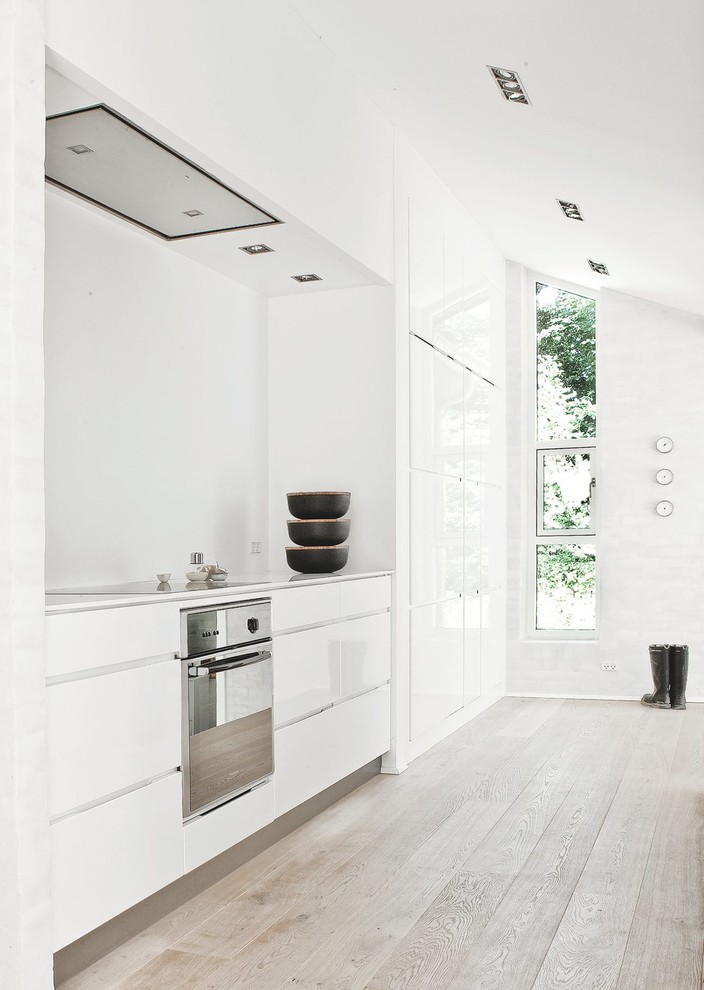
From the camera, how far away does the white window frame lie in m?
7.53

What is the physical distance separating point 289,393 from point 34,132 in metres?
2.76

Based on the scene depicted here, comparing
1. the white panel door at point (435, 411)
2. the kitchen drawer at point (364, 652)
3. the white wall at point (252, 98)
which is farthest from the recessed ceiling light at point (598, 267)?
the kitchen drawer at point (364, 652)

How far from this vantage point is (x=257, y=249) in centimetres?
431

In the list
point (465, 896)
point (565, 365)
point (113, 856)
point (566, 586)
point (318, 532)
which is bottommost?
point (465, 896)

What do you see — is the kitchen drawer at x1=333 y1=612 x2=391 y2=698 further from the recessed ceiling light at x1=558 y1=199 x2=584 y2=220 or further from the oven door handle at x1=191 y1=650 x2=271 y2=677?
the recessed ceiling light at x1=558 y1=199 x2=584 y2=220

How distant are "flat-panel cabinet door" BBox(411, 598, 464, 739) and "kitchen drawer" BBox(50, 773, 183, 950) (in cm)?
240

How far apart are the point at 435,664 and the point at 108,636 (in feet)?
10.5

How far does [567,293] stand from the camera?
7734mm

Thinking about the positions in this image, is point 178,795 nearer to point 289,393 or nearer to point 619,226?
point 289,393

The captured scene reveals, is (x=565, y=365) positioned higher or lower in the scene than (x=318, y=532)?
higher

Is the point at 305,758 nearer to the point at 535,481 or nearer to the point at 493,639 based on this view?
the point at 493,639

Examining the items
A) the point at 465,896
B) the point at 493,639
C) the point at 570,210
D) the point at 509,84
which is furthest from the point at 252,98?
the point at 493,639

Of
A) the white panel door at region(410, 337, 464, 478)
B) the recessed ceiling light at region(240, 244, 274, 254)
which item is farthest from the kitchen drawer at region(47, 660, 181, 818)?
the white panel door at region(410, 337, 464, 478)

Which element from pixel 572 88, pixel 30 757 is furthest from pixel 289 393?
pixel 30 757
